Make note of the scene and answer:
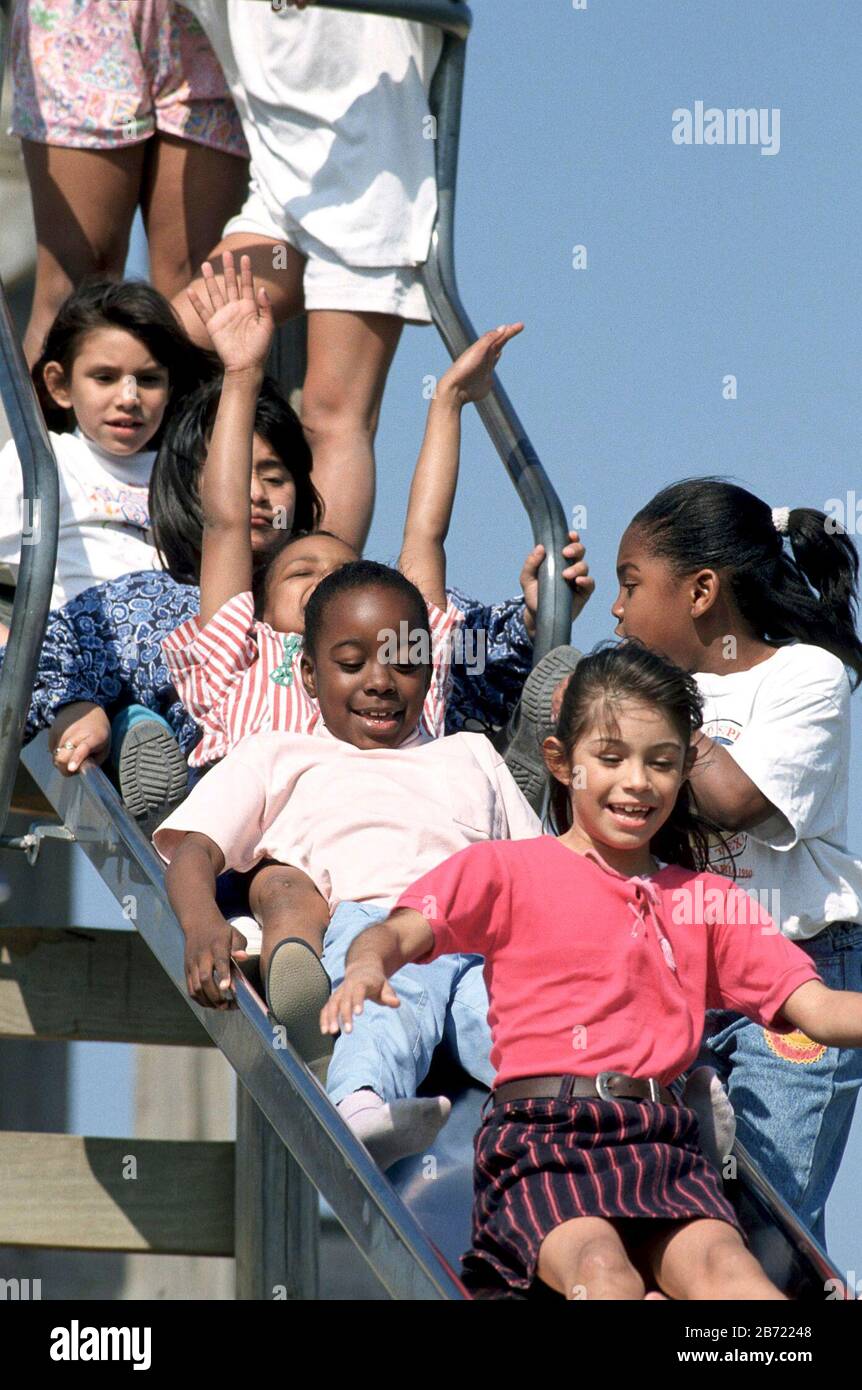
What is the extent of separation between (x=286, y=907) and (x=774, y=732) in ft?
2.59

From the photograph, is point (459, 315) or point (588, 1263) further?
point (459, 315)

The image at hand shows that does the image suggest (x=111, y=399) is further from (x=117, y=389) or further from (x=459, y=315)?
(x=459, y=315)

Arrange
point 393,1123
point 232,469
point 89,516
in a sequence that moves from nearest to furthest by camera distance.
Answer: point 393,1123, point 232,469, point 89,516

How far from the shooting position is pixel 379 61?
4.54 metres

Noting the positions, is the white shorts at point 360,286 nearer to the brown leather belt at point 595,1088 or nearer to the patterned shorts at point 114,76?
the patterned shorts at point 114,76

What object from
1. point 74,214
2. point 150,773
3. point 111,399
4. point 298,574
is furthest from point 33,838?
point 74,214

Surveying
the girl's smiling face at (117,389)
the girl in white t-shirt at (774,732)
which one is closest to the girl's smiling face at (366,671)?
the girl in white t-shirt at (774,732)

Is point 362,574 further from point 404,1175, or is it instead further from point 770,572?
point 404,1175

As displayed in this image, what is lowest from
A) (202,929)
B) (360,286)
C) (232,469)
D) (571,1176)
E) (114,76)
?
(571,1176)

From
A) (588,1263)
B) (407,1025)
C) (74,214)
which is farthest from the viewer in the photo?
(74,214)

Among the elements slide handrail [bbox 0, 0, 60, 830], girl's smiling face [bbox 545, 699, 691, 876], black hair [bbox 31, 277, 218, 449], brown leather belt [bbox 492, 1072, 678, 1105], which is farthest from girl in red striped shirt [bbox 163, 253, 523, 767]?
brown leather belt [bbox 492, 1072, 678, 1105]

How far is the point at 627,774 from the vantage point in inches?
111

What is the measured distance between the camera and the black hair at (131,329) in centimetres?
441

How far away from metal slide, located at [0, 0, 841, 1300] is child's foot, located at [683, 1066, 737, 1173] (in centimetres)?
8
